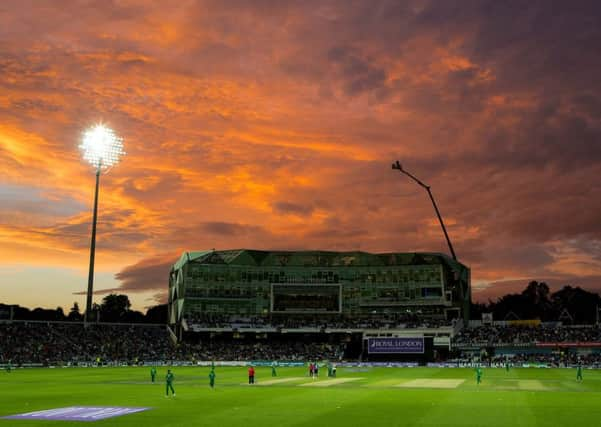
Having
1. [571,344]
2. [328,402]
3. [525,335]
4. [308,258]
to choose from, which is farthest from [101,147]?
[571,344]

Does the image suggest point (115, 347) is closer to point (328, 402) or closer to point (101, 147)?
point (101, 147)

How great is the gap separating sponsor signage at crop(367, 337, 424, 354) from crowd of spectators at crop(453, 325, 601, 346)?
2430 centimetres

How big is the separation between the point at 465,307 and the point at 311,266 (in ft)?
131

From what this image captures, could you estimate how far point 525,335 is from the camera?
115m

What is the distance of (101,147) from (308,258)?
6460 cm

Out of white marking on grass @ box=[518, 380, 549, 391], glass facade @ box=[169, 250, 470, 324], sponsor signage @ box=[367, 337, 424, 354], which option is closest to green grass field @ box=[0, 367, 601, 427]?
white marking on grass @ box=[518, 380, 549, 391]

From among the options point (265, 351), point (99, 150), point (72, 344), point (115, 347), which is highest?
point (99, 150)

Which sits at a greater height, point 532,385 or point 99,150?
point 99,150

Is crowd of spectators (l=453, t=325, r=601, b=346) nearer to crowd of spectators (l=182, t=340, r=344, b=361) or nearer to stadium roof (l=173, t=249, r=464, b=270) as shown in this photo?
crowd of spectators (l=182, t=340, r=344, b=361)

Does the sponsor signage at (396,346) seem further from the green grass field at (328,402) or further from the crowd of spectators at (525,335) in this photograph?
the green grass field at (328,402)

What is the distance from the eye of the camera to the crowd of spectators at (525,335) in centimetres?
11150

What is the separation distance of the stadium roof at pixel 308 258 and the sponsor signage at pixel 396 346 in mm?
51913

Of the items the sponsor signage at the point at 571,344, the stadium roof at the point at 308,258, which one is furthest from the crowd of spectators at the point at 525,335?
the stadium roof at the point at 308,258

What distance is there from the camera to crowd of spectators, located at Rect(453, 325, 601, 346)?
112 m
